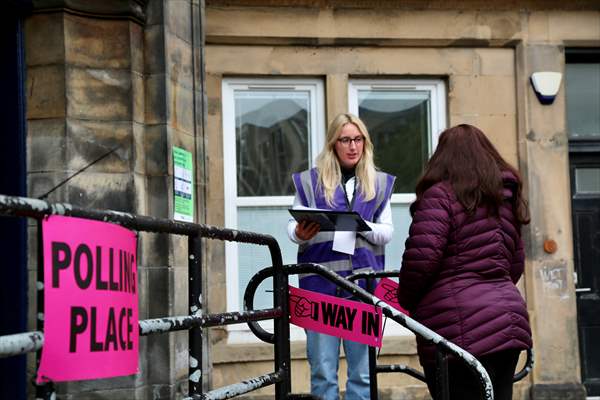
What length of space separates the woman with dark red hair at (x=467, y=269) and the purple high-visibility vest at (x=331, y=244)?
1.30 m

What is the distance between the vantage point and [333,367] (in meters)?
5.44

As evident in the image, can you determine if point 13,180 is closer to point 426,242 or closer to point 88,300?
point 426,242

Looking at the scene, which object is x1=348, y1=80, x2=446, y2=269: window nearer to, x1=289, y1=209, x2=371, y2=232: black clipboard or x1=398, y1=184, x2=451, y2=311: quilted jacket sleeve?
x1=289, y1=209, x2=371, y2=232: black clipboard

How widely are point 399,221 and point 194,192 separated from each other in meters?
2.52

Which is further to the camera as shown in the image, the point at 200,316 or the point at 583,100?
the point at 583,100

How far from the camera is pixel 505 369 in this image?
13.9 ft

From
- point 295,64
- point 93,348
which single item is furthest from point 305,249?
point 295,64

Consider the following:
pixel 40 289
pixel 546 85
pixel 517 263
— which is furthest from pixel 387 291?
pixel 546 85

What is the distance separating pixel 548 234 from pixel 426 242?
208 inches

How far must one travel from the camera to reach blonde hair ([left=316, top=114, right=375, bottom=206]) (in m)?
5.65

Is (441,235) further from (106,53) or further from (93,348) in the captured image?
(106,53)

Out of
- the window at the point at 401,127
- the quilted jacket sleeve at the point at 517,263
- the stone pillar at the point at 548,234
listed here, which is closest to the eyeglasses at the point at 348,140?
the quilted jacket sleeve at the point at 517,263

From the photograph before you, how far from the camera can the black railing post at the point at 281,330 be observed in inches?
166

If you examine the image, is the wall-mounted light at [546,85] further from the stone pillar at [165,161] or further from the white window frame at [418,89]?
the stone pillar at [165,161]
